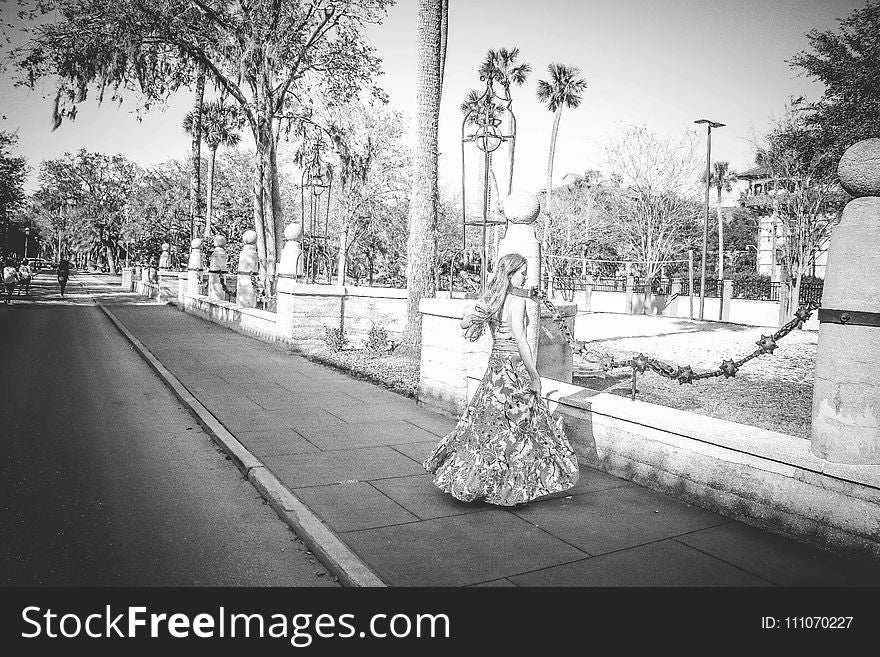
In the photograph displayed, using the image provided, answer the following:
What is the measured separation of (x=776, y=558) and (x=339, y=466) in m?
3.59

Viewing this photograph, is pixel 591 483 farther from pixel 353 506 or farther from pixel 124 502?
pixel 124 502

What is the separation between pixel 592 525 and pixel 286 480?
8.45 ft

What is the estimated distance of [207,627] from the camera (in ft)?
11.0

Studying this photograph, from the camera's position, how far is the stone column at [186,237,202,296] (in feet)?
82.7

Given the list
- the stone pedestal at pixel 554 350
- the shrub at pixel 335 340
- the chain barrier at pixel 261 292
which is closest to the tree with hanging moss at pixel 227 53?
the chain barrier at pixel 261 292

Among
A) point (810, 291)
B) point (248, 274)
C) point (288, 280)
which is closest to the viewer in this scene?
point (288, 280)

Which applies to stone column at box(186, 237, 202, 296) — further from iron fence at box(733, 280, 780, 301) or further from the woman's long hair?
iron fence at box(733, 280, 780, 301)

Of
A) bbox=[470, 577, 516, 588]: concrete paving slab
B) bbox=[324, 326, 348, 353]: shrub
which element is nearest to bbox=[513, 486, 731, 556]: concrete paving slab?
bbox=[470, 577, 516, 588]: concrete paving slab

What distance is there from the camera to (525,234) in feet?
22.0

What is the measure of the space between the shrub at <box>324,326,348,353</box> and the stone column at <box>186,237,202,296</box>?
1291 cm

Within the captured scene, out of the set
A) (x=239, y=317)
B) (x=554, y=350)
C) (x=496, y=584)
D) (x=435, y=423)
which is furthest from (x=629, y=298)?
(x=496, y=584)

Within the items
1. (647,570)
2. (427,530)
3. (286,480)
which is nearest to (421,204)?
(286,480)

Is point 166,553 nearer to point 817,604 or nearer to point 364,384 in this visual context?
point 817,604

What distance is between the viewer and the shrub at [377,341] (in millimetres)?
13203
